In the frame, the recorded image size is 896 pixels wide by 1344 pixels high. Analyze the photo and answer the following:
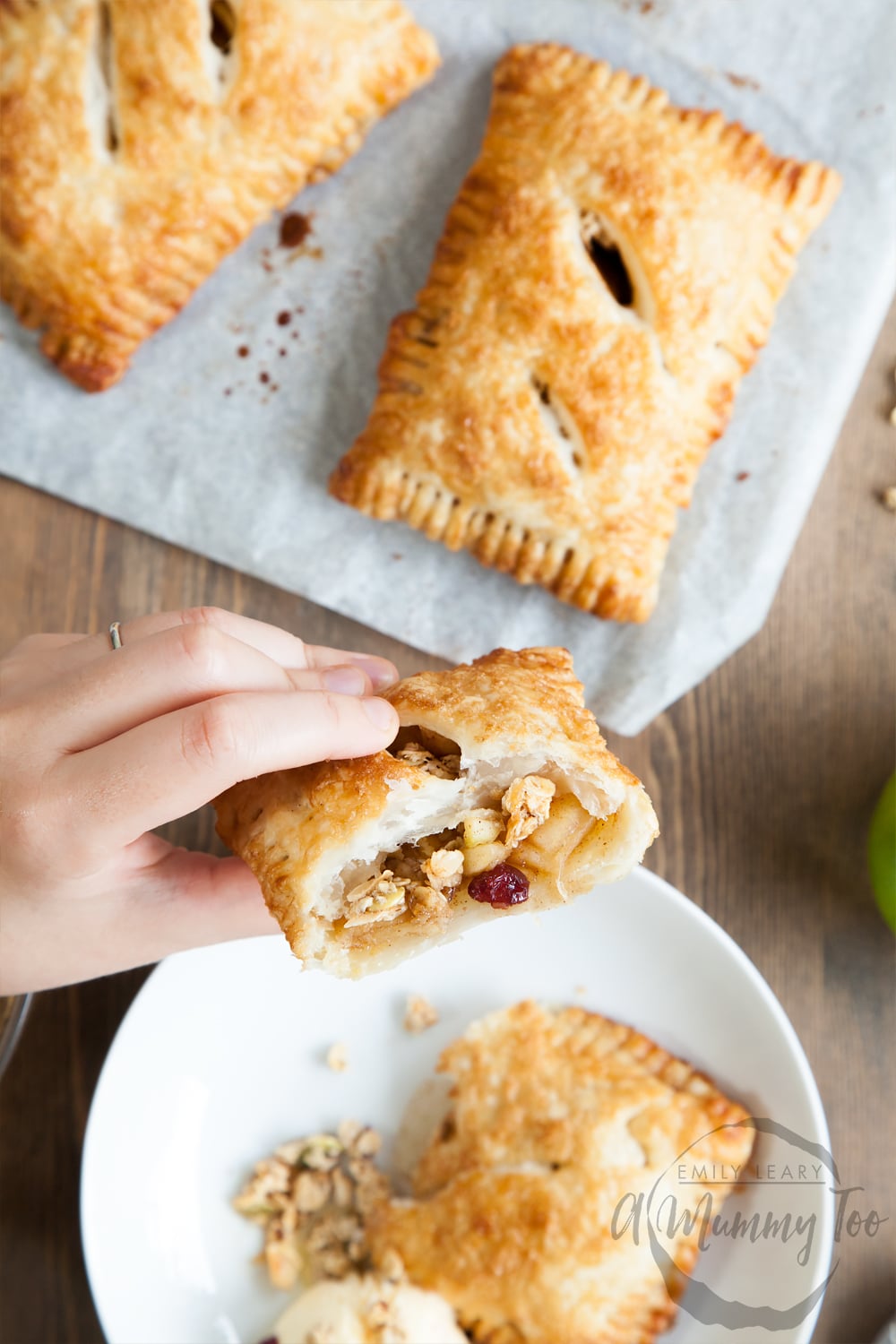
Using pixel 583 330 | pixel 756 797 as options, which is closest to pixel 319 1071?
pixel 756 797

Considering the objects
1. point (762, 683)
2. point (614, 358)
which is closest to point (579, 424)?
point (614, 358)

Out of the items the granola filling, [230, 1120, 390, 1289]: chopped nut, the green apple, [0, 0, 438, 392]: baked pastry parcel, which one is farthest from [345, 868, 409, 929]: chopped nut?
[0, 0, 438, 392]: baked pastry parcel

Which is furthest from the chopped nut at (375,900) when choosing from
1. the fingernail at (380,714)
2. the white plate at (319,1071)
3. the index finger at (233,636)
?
the white plate at (319,1071)

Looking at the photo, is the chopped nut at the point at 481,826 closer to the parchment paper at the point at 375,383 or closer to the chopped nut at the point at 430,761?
the chopped nut at the point at 430,761

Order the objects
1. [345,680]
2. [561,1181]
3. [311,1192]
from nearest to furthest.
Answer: [345,680]
[561,1181]
[311,1192]

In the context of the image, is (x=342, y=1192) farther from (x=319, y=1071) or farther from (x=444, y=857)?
(x=444, y=857)

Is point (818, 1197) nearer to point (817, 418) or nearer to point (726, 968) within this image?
point (726, 968)
